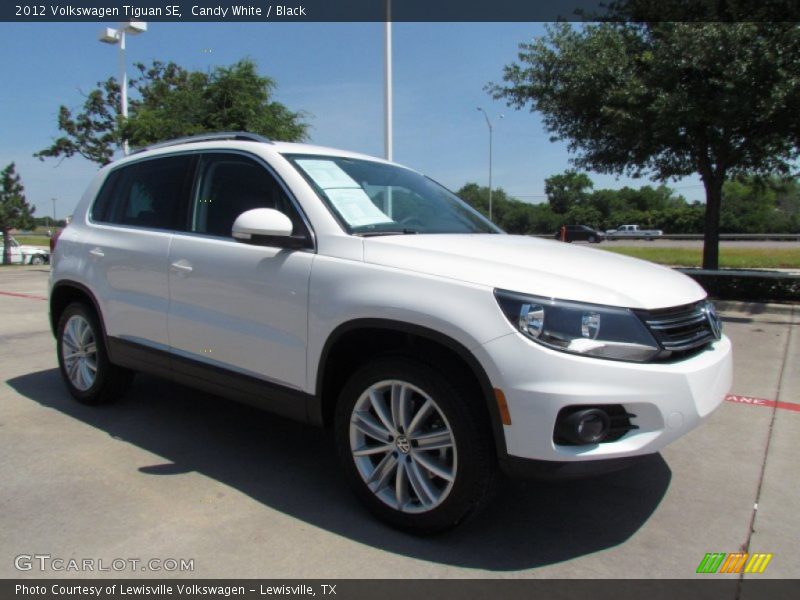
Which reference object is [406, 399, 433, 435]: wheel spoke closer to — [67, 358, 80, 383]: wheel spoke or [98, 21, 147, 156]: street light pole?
[67, 358, 80, 383]: wheel spoke

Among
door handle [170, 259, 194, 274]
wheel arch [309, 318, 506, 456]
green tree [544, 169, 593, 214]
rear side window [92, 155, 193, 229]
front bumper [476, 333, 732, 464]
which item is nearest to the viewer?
front bumper [476, 333, 732, 464]

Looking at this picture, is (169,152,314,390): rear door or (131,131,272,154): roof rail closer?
(169,152,314,390): rear door

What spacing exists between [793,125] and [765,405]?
8.05 meters

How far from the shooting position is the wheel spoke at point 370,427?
9.36 feet

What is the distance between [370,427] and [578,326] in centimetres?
107

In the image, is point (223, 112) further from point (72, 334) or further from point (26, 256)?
point (26, 256)

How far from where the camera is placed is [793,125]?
35.4ft

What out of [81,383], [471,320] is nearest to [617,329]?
[471,320]

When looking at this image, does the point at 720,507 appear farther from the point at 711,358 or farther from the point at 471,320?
the point at 471,320

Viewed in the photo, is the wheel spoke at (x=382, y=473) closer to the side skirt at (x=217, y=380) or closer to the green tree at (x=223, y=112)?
the side skirt at (x=217, y=380)

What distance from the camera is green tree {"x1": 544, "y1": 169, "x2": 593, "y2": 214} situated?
95438 mm

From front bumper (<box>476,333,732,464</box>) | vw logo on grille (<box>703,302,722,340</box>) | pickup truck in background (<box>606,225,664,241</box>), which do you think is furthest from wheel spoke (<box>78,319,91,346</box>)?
pickup truck in background (<box>606,225,664,241</box>)

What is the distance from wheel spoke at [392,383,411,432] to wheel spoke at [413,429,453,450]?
0.09 metres

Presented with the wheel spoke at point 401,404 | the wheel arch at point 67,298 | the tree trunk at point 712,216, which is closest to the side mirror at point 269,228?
the wheel spoke at point 401,404
